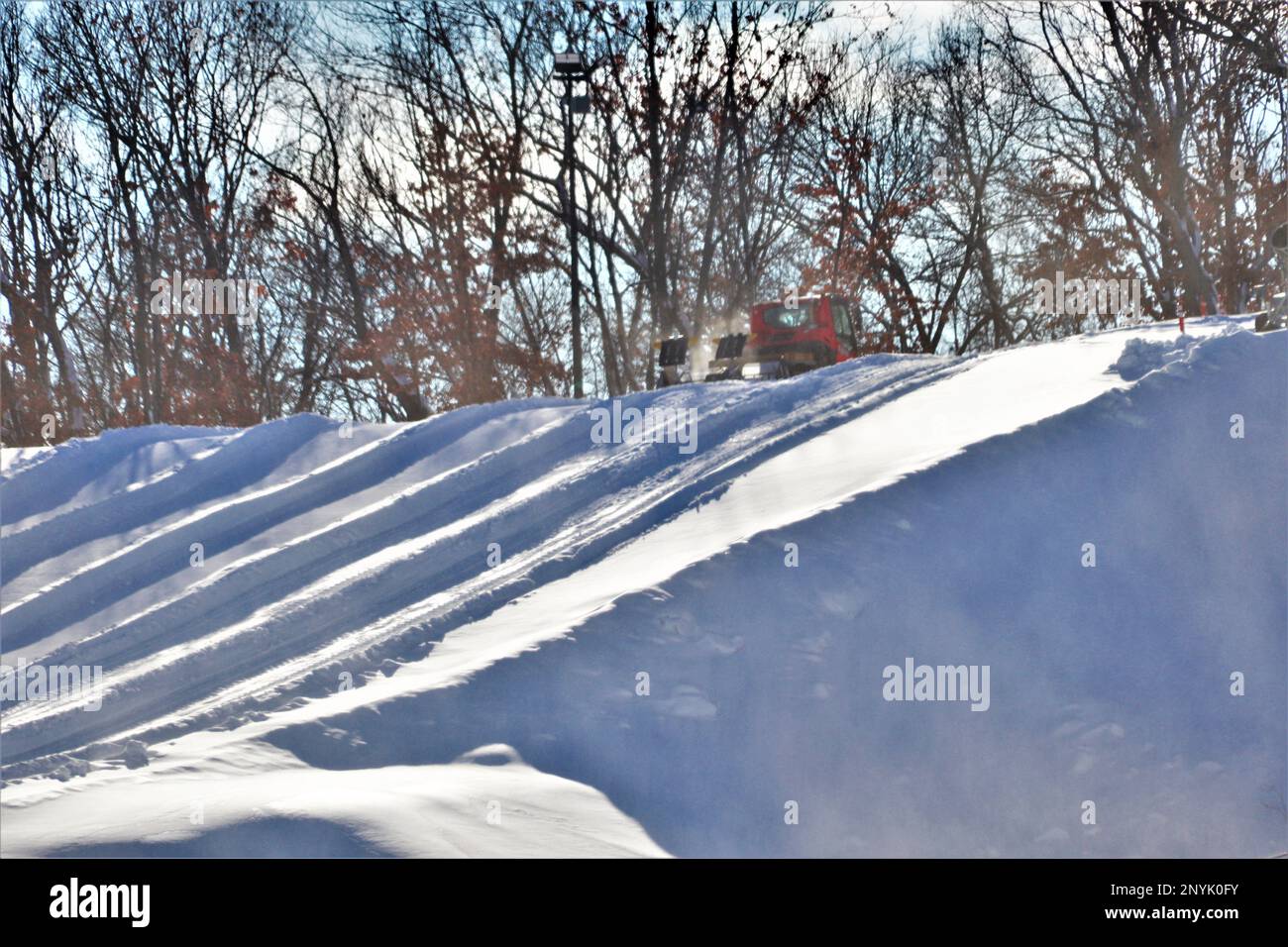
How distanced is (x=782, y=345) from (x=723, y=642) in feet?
39.9

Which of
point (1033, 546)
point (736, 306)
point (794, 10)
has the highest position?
point (794, 10)

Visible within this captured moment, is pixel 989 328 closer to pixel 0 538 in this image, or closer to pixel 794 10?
pixel 794 10

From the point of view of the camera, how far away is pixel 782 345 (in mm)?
17203

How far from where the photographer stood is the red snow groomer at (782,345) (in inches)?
659

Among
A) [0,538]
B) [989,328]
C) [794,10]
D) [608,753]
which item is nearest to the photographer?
[608,753]

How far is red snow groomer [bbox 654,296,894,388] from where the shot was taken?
1675 cm

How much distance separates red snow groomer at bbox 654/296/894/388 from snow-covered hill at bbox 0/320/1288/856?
323 inches

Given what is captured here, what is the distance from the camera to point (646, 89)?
2159 centimetres

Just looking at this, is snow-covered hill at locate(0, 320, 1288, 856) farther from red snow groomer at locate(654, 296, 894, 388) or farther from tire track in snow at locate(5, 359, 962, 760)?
red snow groomer at locate(654, 296, 894, 388)

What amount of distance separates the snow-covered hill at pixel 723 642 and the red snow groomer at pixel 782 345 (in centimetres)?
821

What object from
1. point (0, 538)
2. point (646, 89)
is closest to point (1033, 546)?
point (0, 538)

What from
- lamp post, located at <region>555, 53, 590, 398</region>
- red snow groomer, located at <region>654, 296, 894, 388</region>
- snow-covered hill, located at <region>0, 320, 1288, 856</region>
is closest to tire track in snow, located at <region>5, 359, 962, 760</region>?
snow-covered hill, located at <region>0, 320, 1288, 856</region>
